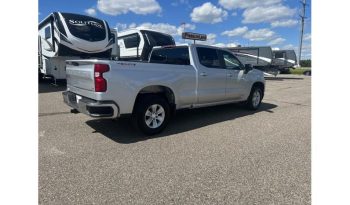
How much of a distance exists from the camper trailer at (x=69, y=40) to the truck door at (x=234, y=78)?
6983 millimetres

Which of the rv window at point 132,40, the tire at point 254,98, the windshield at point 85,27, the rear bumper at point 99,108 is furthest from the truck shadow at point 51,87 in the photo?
the tire at point 254,98

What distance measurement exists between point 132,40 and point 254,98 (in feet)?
26.4

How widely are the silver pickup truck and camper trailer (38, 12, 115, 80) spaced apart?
5833mm

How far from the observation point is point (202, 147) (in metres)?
4.43

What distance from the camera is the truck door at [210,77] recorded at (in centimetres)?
593

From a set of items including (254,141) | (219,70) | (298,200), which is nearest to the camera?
(298,200)

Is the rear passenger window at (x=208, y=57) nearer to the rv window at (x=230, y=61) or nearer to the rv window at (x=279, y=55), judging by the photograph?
the rv window at (x=230, y=61)

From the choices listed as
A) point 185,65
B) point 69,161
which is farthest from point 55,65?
point 69,161

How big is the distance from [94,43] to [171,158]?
9089mm

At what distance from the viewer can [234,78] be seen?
6.83 m

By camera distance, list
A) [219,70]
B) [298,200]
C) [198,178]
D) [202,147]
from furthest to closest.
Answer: [219,70]
[202,147]
[198,178]
[298,200]
